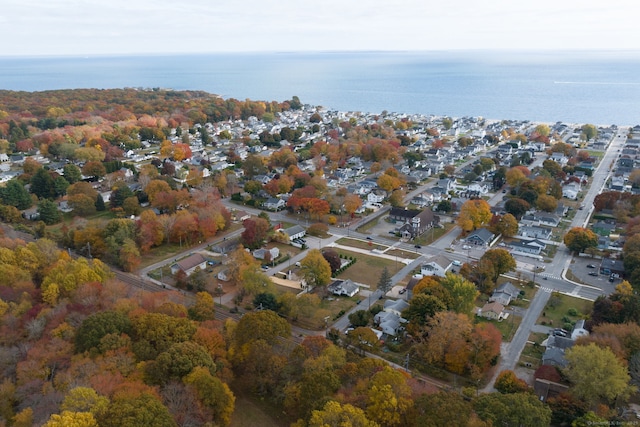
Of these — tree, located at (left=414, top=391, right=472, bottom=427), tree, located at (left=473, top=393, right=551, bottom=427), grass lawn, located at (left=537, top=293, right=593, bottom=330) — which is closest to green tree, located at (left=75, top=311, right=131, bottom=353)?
tree, located at (left=414, top=391, right=472, bottom=427)

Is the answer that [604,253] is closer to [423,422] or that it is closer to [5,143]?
[423,422]

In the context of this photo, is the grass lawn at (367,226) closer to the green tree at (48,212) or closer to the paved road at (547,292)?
the paved road at (547,292)

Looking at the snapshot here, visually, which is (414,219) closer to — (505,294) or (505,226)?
(505,226)

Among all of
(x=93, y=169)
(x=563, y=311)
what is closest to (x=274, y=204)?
(x=93, y=169)

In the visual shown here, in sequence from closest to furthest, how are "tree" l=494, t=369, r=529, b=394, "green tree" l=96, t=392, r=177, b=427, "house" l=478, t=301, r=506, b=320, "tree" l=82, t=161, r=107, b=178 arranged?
"green tree" l=96, t=392, r=177, b=427, "tree" l=494, t=369, r=529, b=394, "house" l=478, t=301, r=506, b=320, "tree" l=82, t=161, r=107, b=178

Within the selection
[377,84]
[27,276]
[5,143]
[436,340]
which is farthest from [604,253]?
[377,84]

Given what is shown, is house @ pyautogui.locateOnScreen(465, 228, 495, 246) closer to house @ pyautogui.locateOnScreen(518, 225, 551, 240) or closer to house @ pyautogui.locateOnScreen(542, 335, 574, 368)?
house @ pyautogui.locateOnScreen(518, 225, 551, 240)

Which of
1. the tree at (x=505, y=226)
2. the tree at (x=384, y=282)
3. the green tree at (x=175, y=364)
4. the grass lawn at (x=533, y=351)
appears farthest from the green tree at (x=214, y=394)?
the tree at (x=505, y=226)
